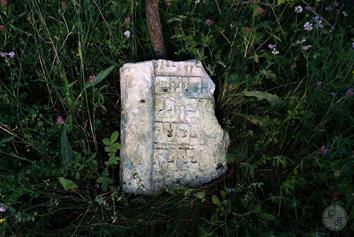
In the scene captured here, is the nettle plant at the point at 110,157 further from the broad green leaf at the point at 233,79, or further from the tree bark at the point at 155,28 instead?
the broad green leaf at the point at 233,79

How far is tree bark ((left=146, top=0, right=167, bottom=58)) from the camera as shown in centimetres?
276

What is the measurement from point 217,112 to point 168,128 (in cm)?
34

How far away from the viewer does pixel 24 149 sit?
2766 mm

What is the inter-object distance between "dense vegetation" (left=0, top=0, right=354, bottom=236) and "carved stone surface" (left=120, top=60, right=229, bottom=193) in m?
0.08

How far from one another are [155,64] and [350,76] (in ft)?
3.58

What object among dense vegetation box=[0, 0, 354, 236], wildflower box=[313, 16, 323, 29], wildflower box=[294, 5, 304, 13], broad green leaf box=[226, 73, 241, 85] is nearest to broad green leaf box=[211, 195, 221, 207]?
dense vegetation box=[0, 0, 354, 236]

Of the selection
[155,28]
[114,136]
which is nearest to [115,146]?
[114,136]

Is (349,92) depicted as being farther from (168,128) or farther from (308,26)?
(168,128)

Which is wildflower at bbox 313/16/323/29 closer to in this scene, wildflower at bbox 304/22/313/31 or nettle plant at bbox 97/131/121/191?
wildflower at bbox 304/22/313/31

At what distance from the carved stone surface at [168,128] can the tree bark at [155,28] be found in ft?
0.46

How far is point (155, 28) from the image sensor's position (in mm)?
2799

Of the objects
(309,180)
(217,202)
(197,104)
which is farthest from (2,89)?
(309,180)

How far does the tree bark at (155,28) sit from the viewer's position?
2.76 m

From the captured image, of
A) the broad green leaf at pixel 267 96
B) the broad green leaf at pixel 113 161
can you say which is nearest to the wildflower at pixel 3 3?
the broad green leaf at pixel 113 161
